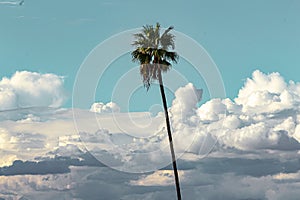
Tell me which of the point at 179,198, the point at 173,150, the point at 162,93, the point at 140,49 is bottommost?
the point at 179,198

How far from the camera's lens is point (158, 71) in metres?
65.7

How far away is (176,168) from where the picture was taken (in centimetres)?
6419

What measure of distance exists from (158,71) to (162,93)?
201 cm

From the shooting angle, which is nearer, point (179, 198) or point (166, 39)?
point (179, 198)

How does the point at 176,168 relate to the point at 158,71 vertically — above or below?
below

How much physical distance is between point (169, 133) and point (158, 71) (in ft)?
18.6

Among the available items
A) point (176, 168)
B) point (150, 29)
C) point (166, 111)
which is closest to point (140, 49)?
point (150, 29)

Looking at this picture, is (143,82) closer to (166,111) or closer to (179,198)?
(166,111)

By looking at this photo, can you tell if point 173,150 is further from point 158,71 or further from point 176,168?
point 158,71

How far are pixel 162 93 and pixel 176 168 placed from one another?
22.6 ft

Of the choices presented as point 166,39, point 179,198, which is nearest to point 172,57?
point 166,39

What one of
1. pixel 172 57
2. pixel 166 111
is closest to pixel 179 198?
pixel 166 111

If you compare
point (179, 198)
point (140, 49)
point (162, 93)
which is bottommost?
point (179, 198)

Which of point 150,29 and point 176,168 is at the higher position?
point 150,29
